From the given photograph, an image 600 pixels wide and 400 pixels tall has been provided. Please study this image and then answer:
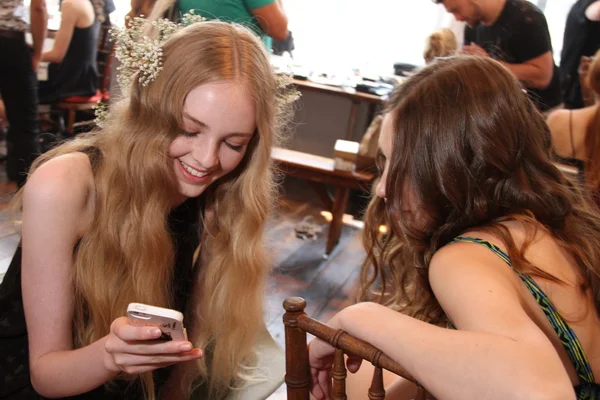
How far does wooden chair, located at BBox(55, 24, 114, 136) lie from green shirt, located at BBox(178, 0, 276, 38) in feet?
7.97

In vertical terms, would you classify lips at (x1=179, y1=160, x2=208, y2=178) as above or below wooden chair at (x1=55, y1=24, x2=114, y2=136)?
above

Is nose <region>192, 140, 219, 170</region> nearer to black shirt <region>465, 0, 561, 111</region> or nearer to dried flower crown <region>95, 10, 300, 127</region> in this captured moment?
dried flower crown <region>95, 10, 300, 127</region>

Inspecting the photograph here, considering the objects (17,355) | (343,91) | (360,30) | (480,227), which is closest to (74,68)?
(343,91)

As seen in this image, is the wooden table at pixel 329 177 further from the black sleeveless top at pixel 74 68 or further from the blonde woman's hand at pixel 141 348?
the blonde woman's hand at pixel 141 348

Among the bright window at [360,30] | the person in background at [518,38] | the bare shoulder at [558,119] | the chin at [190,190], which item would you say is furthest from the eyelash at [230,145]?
the bright window at [360,30]

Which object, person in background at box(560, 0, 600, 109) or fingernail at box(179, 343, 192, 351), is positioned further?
person in background at box(560, 0, 600, 109)

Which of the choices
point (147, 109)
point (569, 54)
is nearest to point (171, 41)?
point (147, 109)

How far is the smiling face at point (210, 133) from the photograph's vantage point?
1310 millimetres

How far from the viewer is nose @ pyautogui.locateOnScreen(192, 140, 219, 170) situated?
4.35 ft

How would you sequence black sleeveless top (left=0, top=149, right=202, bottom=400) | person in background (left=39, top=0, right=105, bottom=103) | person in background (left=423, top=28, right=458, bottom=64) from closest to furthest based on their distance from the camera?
black sleeveless top (left=0, top=149, right=202, bottom=400), person in background (left=423, top=28, right=458, bottom=64), person in background (left=39, top=0, right=105, bottom=103)

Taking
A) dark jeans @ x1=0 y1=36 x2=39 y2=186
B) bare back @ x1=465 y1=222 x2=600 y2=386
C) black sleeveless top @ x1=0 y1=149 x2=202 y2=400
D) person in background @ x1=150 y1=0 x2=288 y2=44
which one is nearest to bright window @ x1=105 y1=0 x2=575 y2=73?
dark jeans @ x1=0 y1=36 x2=39 y2=186

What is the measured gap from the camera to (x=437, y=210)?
1.16 meters

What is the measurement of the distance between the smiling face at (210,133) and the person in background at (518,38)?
1.67 m

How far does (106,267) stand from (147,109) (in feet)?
1.16
